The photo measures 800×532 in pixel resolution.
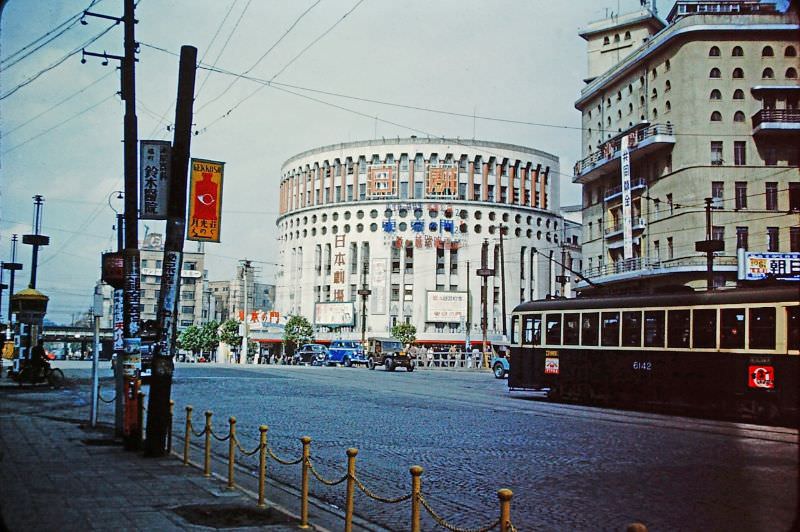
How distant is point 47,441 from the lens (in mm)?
13578

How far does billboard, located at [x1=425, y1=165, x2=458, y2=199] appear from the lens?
9912 cm

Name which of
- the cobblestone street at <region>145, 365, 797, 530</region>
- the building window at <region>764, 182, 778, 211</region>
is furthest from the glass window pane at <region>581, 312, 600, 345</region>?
the building window at <region>764, 182, 778, 211</region>

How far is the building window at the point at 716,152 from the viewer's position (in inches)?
1195

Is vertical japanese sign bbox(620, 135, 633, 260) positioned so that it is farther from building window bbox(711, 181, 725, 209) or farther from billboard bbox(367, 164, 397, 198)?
billboard bbox(367, 164, 397, 198)

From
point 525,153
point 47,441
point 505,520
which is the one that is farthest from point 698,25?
point 525,153

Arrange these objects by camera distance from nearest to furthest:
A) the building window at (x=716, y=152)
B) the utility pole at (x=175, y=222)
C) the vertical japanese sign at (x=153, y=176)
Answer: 1. the utility pole at (x=175, y=222)
2. the vertical japanese sign at (x=153, y=176)
3. the building window at (x=716, y=152)

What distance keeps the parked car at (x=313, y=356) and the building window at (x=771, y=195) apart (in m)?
45.6

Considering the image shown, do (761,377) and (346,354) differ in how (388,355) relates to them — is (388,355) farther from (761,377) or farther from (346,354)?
(761,377)

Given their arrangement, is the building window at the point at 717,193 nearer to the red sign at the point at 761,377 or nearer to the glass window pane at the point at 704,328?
the glass window pane at the point at 704,328

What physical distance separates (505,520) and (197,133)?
65.6ft

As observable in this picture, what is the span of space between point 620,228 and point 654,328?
108ft

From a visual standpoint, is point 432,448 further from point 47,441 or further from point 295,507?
point 47,441

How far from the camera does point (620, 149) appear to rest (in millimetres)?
49062

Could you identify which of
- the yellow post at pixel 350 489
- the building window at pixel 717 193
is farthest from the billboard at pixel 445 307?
the yellow post at pixel 350 489
